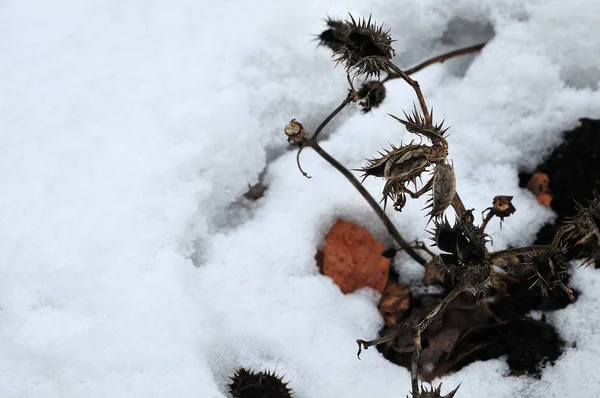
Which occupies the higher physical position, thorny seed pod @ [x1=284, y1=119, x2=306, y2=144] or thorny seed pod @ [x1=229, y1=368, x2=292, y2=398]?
thorny seed pod @ [x1=284, y1=119, x2=306, y2=144]

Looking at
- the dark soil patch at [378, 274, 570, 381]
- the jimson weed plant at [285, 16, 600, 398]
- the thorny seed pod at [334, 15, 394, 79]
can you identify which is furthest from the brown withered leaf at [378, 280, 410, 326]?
the thorny seed pod at [334, 15, 394, 79]

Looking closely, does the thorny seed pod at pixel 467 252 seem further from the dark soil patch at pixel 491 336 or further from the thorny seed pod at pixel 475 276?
the dark soil patch at pixel 491 336

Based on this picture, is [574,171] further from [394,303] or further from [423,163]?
[423,163]

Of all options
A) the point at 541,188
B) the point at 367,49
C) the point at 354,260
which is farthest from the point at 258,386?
the point at 541,188

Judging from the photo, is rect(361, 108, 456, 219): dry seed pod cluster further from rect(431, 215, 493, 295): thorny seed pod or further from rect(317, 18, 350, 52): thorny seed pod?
rect(317, 18, 350, 52): thorny seed pod

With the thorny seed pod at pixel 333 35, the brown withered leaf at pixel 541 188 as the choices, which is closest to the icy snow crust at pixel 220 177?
the brown withered leaf at pixel 541 188

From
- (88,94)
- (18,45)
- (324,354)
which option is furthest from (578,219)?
(18,45)

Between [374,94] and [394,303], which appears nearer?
[394,303]

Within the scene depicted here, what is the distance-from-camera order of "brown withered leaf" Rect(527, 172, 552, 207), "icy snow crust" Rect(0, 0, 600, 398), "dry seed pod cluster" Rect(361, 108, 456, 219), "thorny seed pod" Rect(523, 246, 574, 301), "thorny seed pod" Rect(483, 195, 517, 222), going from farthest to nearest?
"brown withered leaf" Rect(527, 172, 552, 207) < "icy snow crust" Rect(0, 0, 600, 398) < "thorny seed pod" Rect(483, 195, 517, 222) < "thorny seed pod" Rect(523, 246, 574, 301) < "dry seed pod cluster" Rect(361, 108, 456, 219)
